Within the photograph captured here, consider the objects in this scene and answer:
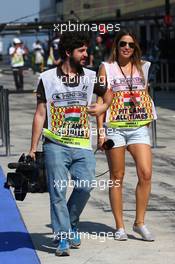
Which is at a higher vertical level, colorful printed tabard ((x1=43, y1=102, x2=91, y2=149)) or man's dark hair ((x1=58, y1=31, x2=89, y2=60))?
man's dark hair ((x1=58, y1=31, x2=89, y2=60))

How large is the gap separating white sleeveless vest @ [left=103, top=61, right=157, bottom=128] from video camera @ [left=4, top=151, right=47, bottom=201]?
0.94 meters

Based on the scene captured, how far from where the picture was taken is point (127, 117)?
785cm

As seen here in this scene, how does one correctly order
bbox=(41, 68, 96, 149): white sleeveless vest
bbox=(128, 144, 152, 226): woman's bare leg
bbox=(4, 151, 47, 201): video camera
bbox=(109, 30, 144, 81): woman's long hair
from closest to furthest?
bbox=(4, 151, 47, 201): video camera < bbox=(41, 68, 96, 149): white sleeveless vest < bbox=(128, 144, 152, 226): woman's bare leg < bbox=(109, 30, 144, 81): woman's long hair

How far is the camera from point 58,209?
7.18 m

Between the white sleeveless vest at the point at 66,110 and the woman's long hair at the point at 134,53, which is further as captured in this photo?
the woman's long hair at the point at 134,53

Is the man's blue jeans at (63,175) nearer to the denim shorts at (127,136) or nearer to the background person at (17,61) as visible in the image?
the denim shorts at (127,136)

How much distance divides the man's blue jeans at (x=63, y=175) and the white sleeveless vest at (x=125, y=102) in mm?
654

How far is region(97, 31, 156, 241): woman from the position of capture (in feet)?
25.6

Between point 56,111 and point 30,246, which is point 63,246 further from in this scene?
point 56,111

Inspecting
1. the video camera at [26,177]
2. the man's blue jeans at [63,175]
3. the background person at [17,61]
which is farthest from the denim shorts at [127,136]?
the background person at [17,61]

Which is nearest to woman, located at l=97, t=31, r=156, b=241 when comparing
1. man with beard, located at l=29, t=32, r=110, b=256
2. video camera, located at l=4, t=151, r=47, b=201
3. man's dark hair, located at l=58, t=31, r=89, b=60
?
man with beard, located at l=29, t=32, r=110, b=256

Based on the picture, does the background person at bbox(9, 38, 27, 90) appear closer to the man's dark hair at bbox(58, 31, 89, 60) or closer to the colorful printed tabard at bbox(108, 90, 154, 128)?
the colorful printed tabard at bbox(108, 90, 154, 128)

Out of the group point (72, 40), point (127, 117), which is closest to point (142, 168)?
point (127, 117)

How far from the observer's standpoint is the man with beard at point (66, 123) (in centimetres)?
721
